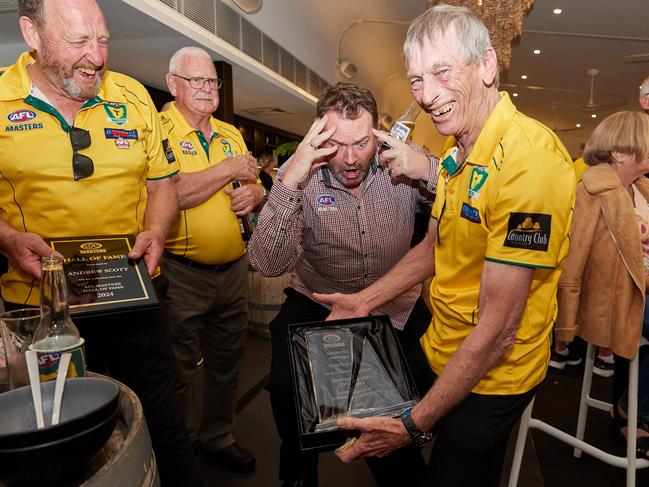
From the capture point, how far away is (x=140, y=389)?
1617mm

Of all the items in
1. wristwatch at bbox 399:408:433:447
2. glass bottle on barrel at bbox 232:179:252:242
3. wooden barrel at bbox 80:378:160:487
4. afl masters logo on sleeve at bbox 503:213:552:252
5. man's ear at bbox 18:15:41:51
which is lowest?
wristwatch at bbox 399:408:433:447

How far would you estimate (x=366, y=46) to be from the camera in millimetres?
9422

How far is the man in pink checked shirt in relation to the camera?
5.73 feet

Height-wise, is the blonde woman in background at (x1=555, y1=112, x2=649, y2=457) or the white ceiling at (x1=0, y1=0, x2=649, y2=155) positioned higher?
the white ceiling at (x1=0, y1=0, x2=649, y2=155)

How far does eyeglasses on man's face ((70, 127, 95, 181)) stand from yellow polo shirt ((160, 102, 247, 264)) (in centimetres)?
79

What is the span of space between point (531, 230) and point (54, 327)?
1.08m

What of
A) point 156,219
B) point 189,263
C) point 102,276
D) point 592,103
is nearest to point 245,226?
point 189,263

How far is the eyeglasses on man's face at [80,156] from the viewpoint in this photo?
1.48 metres

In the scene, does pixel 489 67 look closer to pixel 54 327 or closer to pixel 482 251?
pixel 482 251

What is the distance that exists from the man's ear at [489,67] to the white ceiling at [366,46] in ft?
11.5

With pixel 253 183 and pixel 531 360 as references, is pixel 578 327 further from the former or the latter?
pixel 253 183

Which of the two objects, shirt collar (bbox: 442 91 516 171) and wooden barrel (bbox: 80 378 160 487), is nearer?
wooden barrel (bbox: 80 378 160 487)

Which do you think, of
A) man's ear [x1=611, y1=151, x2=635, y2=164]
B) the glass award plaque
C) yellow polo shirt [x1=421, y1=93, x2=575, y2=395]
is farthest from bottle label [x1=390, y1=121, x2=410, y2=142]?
man's ear [x1=611, y1=151, x2=635, y2=164]

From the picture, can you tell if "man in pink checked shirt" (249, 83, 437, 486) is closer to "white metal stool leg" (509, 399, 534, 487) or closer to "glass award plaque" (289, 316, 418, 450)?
"glass award plaque" (289, 316, 418, 450)
